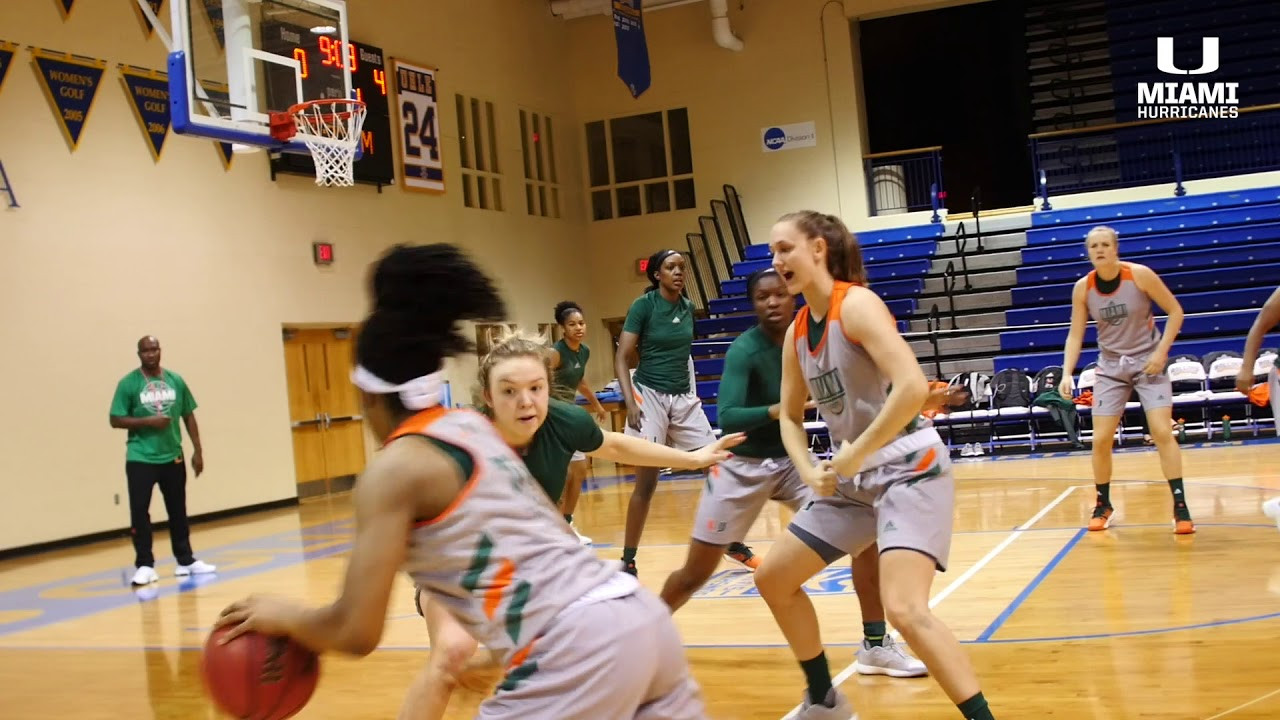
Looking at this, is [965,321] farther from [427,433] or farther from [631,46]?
[427,433]

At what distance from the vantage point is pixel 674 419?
7.81 metres

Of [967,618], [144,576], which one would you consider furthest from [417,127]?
[967,618]

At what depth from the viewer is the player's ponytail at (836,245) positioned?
383cm

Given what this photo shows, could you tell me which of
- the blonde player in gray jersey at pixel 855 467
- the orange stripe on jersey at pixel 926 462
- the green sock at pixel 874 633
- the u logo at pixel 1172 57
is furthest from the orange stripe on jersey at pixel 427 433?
the u logo at pixel 1172 57

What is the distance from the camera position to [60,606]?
8.63 metres

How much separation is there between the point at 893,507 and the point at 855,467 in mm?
161

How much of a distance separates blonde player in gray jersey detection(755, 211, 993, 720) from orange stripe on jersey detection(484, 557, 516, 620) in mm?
1621

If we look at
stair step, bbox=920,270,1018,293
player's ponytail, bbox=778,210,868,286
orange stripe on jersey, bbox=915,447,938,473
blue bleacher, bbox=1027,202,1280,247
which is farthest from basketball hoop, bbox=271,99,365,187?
blue bleacher, bbox=1027,202,1280,247

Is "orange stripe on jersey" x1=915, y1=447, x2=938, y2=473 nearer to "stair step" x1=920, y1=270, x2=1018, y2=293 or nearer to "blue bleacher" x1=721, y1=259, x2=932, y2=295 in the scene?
"stair step" x1=920, y1=270, x2=1018, y2=293

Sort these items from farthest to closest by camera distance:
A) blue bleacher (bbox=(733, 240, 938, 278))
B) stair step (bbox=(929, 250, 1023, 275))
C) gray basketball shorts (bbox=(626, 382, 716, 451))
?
blue bleacher (bbox=(733, 240, 938, 278))
stair step (bbox=(929, 250, 1023, 275))
gray basketball shorts (bbox=(626, 382, 716, 451))

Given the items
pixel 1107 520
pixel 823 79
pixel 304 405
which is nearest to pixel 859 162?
pixel 823 79

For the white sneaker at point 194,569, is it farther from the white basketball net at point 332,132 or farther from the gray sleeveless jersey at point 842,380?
the gray sleeveless jersey at point 842,380

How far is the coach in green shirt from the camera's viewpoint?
9.12 meters

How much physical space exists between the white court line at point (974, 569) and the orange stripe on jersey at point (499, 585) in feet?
7.78
